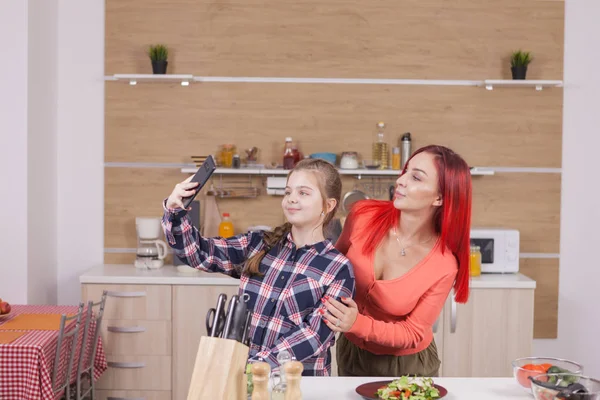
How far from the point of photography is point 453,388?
2.05 m

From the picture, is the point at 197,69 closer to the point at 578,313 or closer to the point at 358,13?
the point at 358,13

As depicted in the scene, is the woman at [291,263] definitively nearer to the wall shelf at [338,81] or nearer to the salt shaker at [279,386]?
the salt shaker at [279,386]

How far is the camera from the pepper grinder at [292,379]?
165cm

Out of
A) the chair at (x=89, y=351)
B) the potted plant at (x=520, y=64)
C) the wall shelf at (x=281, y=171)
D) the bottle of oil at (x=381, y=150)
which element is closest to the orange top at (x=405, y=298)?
the chair at (x=89, y=351)

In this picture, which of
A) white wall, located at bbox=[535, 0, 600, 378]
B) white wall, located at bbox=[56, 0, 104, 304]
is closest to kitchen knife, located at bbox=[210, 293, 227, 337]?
white wall, located at bbox=[56, 0, 104, 304]

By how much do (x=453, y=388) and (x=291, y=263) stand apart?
0.57 m

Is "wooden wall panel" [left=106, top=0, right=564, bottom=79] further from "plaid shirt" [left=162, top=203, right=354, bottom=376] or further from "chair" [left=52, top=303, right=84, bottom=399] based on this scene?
"plaid shirt" [left=162, top=203, right=354, bottom=376]

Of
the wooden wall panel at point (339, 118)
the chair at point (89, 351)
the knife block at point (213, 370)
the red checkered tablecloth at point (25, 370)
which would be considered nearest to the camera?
the knife block at point (213, 370)

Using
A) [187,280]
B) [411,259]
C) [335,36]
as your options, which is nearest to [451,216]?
[411,259]

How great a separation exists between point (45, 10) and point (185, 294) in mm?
1756

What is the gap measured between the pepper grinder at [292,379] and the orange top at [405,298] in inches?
22.4

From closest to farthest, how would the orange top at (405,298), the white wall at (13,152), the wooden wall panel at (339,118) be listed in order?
1. the orange top at (405,298)
2. the white wall at (13,152)
3. the wooden wall panel at (339,118)

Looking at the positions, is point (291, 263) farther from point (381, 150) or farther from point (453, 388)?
point (381, 150)

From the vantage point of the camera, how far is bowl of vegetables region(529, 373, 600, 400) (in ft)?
5.60
